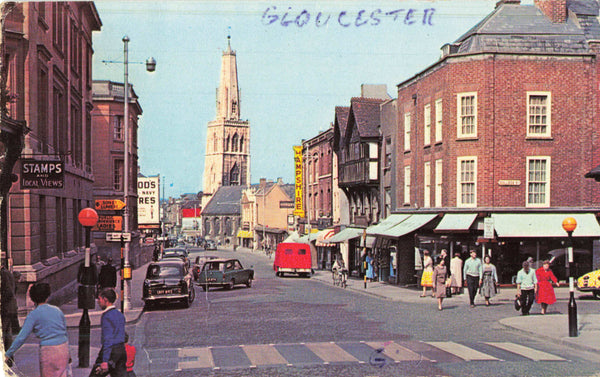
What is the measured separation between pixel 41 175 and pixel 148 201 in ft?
172

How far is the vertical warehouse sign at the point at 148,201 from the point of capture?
68.1m

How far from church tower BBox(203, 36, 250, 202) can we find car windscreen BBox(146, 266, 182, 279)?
16431cm

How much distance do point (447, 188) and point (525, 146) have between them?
3880 mm

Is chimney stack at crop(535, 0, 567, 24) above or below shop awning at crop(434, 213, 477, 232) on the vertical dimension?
above

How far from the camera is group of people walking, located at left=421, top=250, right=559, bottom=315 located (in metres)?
21.5

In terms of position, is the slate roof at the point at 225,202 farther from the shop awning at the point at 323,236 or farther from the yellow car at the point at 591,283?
the yellow car at the point at 591,283

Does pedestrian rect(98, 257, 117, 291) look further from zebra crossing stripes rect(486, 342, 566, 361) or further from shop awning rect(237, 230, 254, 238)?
shop awning rect(237, 230, 254, 238)

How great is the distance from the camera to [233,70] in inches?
7421

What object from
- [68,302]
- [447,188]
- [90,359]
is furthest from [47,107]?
[447,188]

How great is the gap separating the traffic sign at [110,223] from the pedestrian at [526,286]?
44.9ft

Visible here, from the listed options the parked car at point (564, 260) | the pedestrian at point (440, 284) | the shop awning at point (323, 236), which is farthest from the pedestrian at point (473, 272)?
the shop awning at point (323, 236)

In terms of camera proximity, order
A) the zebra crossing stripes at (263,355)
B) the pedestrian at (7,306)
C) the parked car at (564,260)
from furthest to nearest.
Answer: the parked car at (564,260) → the pedestrian at (7,306) → the zebra crossing stripes at (263,355)

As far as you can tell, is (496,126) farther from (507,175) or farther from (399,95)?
(399,95)

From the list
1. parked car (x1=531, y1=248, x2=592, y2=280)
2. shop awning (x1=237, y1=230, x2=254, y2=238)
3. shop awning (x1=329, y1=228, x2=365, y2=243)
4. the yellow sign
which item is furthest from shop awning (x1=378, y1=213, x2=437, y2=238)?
shop awning (x1=237, y1=230, x2=254, y2=238)
